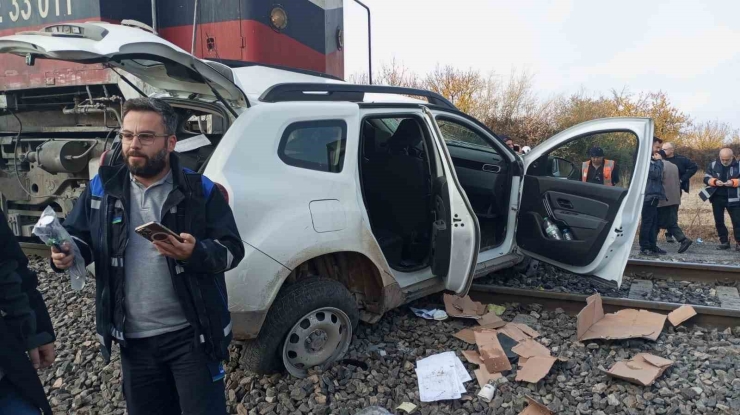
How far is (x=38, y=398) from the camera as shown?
178cm

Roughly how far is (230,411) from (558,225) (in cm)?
329

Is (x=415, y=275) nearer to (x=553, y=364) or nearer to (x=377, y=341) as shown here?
(x=377, y=341)

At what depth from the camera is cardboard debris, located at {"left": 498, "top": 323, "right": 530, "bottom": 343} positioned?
384 cm

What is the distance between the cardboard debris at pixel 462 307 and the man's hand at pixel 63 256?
3.12 m

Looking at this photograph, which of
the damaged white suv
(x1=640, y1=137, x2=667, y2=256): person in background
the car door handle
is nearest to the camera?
the damaged white suv

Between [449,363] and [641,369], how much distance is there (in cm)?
122

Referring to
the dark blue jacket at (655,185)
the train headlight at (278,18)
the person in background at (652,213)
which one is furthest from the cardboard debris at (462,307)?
the dark blue jacket at (655,185)

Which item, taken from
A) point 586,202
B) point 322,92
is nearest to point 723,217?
point 586,202

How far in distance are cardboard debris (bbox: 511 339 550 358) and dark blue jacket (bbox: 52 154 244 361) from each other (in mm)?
2264

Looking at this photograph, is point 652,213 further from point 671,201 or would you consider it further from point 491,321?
point 491,321

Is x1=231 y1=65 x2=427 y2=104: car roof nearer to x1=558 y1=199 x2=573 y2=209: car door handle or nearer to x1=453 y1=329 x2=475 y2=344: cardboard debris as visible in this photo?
x1=558 y1=199 x2=573 y2=209: car door handle

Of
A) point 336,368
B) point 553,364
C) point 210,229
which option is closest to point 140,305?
point 210,229

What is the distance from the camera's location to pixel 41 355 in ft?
6.25

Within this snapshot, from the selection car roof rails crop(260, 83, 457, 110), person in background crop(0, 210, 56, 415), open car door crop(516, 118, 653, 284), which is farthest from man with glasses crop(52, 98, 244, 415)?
open car door crop(516, 118, 653, 284)
